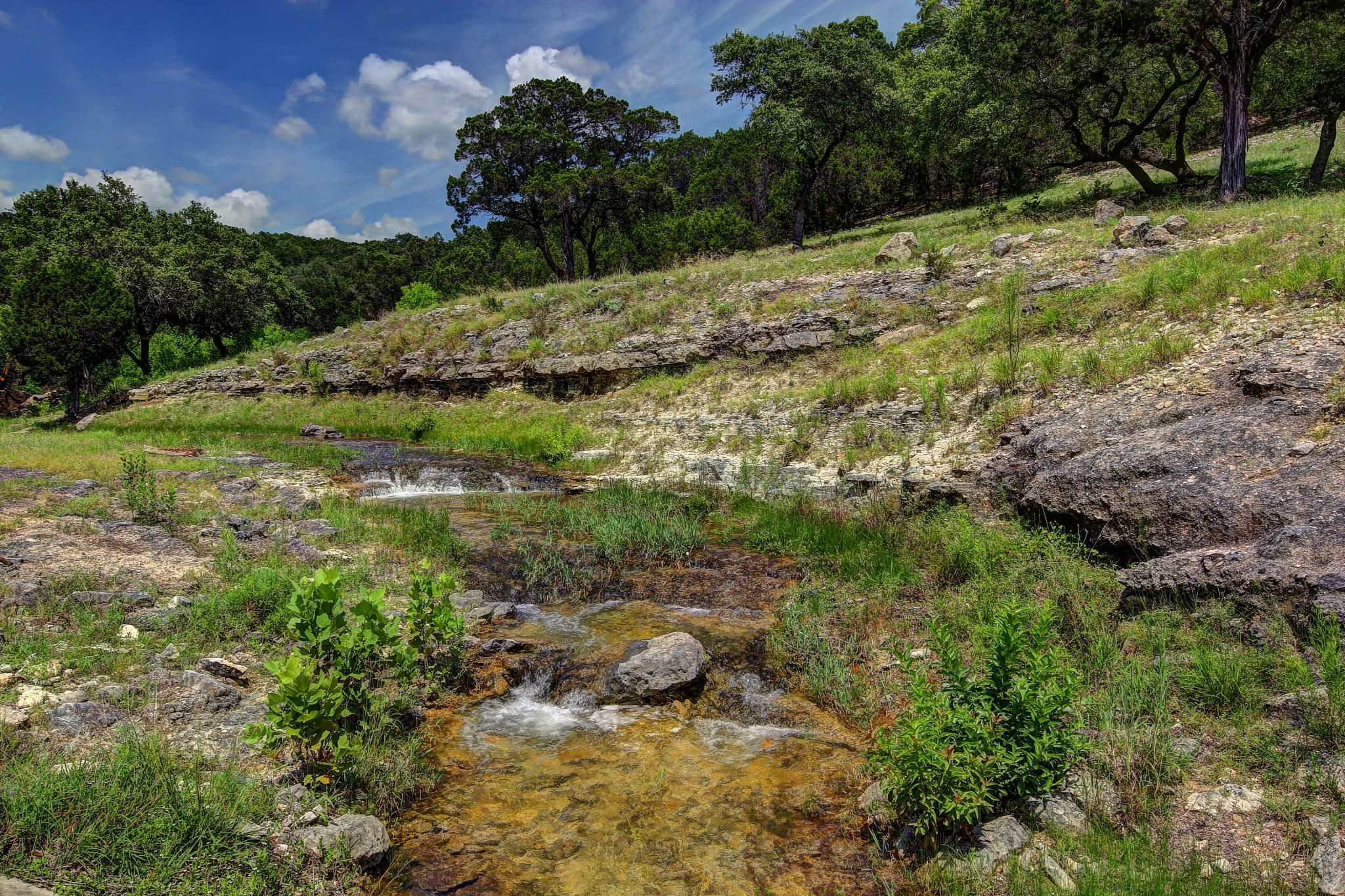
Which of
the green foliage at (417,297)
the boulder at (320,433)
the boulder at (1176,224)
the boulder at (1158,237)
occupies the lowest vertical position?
the boulder at (320,433)

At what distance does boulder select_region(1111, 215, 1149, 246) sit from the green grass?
1808cm

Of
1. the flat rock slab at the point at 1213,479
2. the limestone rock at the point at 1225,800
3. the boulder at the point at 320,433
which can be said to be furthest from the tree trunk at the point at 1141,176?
the boulder at the point at 320,433

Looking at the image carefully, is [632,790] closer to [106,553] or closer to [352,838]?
Answer: [352,838]

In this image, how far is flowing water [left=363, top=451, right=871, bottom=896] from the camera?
3.88m

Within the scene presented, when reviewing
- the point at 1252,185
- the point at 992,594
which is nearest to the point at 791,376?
the point at 992,594

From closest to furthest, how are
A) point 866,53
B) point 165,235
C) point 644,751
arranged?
point 644,751 < point 866,53 < point 165,235

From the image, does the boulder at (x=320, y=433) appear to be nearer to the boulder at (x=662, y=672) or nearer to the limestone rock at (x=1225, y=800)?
the boulder at (x=662, y=672)

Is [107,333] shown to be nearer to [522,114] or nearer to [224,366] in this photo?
[224,366]

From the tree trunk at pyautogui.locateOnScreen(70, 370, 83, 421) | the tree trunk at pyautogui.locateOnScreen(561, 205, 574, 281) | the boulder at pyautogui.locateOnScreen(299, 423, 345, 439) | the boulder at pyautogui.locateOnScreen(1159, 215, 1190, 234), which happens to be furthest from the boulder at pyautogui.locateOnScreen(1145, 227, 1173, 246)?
the tree trunk at pyautogui.locateOnScreen(70, 370, 83, 421)

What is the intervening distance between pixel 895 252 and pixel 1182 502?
47.0ft

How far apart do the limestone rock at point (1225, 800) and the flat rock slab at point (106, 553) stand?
9404 mm

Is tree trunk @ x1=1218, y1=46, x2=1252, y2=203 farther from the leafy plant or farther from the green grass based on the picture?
the leafy plant

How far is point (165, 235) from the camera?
41750mm

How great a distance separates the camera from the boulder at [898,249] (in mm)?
18562
